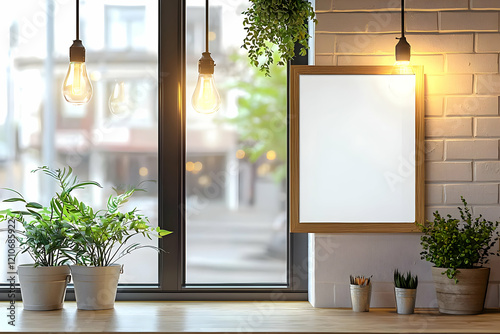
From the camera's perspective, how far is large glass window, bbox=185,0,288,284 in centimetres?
A: 245

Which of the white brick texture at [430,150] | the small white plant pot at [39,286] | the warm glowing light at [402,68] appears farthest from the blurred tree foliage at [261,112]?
the small white plant pot at [39,286]

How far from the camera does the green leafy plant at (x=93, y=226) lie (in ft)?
7.13

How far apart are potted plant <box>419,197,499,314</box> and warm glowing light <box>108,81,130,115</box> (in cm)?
125

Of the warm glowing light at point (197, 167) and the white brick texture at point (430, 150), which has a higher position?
the white brick texture at point (430, 150)

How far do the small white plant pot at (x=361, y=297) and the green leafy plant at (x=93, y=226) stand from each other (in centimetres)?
72

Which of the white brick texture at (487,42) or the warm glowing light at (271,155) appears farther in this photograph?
the warm glowing light at (271,155)

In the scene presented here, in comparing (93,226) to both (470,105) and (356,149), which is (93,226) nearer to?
(356,149)

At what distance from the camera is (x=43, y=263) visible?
221cm

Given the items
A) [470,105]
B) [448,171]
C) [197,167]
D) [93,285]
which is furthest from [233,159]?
[470,105]

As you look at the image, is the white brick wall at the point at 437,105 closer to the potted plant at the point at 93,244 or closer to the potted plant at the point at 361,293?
the potted plant at the point at 361,293

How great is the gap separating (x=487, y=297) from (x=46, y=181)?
1.77 m

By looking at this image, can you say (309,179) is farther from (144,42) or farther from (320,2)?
(144,42)

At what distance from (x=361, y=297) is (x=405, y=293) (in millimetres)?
156

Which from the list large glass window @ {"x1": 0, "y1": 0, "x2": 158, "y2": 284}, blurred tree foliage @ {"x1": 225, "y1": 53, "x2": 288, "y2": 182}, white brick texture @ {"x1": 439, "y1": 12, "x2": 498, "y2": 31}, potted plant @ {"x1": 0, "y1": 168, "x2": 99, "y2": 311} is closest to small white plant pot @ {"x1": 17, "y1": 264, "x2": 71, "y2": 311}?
potted plant @ {"x1": 0, "y1": 168, "x2": 99, "y2": 311}
